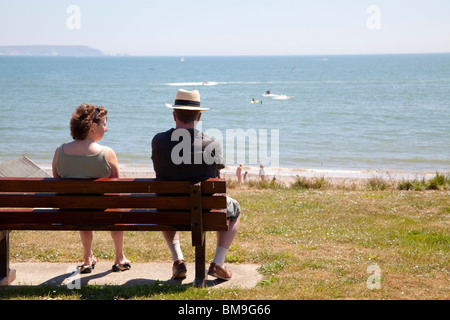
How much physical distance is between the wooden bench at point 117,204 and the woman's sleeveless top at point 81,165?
0.79 feet

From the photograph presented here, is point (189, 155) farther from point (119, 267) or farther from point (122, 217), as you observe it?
point (119, 267)

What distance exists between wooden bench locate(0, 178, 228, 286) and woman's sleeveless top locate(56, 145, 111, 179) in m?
0.24

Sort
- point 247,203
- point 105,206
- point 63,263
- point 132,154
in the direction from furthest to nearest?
point 132,154, point 247,203, point 63,263, point 105,206

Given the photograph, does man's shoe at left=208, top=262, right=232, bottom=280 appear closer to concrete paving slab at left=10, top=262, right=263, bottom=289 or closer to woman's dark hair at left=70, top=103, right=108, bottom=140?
concrete paving slab at left=10, top=262, right=263, bottom=289

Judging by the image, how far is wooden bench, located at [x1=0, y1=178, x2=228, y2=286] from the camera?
437cm

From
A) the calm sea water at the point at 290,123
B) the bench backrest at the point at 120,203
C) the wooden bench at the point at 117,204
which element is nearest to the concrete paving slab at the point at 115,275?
the wooden bench at the point at 117,204

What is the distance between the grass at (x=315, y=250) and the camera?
14.4 ft

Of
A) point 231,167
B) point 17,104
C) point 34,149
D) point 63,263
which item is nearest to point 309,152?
point 231,167

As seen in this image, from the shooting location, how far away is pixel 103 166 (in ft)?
15.4

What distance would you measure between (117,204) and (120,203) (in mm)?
27
